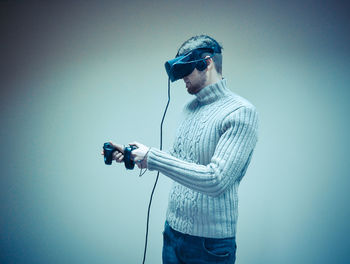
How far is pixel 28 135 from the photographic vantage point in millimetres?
1336

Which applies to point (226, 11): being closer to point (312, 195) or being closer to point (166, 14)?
point (166, 14)

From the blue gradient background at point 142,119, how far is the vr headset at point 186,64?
0.49 meters

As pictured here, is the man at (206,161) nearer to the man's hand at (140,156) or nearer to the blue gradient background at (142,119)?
the man's hand at (140,156)

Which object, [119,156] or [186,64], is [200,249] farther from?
[186,64]

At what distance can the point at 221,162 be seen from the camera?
0.61 metres

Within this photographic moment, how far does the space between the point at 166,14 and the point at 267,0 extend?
0.58m

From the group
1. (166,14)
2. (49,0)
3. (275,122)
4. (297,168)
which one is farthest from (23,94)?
(297,168)

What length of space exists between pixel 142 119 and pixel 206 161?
0.66m

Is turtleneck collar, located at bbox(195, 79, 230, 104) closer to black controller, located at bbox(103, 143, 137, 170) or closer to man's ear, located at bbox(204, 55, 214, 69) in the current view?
man's ear, located at bbox(204, 55, 214, 69)

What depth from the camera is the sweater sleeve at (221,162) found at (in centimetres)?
61

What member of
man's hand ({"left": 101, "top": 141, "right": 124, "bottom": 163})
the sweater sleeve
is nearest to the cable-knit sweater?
the sweater sleeve

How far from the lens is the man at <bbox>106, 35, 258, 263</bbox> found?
→ 24.6 inches

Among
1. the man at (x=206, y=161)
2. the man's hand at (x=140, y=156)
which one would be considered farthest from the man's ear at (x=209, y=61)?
the man's hand at (x=140, y=156)

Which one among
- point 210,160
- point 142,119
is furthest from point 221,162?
point 142,119
